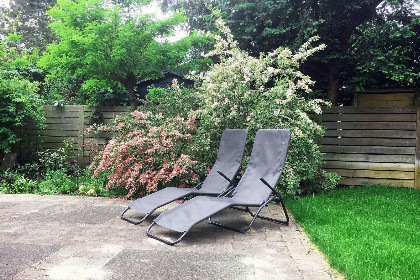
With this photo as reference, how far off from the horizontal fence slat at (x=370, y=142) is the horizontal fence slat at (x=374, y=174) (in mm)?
517

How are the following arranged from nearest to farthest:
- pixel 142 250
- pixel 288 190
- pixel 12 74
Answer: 1. pixel 142 250
2. pixel 288 190
3. pixel 12 74

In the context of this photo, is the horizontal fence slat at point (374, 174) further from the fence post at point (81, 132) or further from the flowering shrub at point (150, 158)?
the fence post at point (81, 132)

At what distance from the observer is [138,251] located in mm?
3102

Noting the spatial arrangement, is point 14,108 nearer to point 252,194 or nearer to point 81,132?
point 81,132

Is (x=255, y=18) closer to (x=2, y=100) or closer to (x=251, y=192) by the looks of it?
(x=251, y=192)

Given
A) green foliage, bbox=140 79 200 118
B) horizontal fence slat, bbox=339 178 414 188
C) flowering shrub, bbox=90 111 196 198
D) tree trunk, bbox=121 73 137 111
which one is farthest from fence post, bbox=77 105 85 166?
horizontal fence slat, bbox=339 178 414 188

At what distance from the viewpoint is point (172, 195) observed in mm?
4395

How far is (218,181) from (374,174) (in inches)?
137

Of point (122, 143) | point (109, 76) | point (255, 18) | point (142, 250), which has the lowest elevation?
point (142, 250)

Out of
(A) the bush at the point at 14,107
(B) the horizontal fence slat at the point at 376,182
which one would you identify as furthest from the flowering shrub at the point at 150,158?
(B) the horizontal fence slat at the point at 376,182

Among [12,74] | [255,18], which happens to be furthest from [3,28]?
[255,18]

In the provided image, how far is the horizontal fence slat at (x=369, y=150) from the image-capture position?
651cm

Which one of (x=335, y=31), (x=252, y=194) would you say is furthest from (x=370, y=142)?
(x=252, y=194)

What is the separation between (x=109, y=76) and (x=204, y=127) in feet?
9.02
